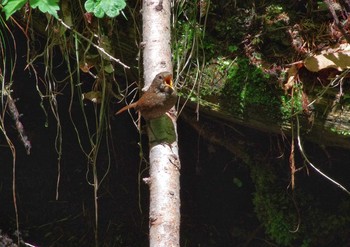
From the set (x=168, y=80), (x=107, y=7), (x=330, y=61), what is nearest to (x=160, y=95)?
(x=168, y=80)

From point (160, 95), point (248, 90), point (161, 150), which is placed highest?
point (248, 90)

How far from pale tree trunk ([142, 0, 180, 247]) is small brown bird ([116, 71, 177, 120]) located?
6 cm

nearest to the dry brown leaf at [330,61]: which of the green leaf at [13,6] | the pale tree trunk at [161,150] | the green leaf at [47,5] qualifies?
the pale tree trunk at [161,150]

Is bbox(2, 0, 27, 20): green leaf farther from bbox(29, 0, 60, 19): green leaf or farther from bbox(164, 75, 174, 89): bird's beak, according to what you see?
bbox(164, 75, 174, 89): bird's beak

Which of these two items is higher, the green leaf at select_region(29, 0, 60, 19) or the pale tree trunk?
the green leaf at select_region(29, 0, 60, 19)

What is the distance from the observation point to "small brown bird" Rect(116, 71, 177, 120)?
2.06 m

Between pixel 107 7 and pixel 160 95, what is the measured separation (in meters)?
0.35

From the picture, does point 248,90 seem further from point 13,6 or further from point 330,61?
point 13,6

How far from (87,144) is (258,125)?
0.94 metres

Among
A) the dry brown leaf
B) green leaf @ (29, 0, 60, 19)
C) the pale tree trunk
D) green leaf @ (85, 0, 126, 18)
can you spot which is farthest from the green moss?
green leaf @ (29, 0, 60, 19)

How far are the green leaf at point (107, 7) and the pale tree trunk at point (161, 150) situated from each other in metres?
0.16

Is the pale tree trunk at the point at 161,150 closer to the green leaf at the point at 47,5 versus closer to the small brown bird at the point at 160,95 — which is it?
the small brown bird at the point at 160,95

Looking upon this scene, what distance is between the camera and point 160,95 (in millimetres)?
2062

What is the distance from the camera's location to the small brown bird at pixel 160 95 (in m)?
2.06
